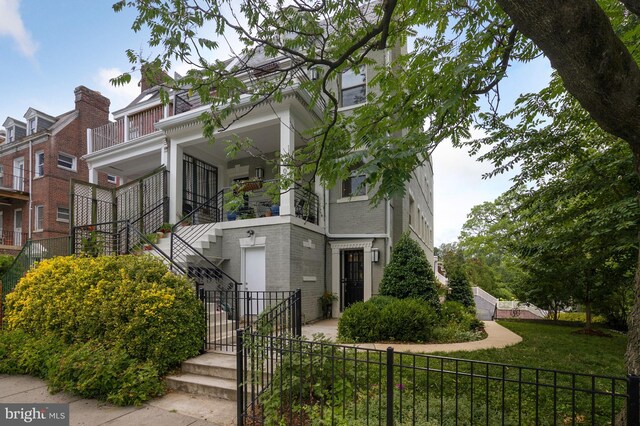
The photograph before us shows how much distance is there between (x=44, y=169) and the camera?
20.0m

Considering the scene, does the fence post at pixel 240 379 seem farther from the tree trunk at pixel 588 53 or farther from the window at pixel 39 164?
the window at pixel 39 164

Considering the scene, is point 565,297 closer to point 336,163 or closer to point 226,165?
point 336,163

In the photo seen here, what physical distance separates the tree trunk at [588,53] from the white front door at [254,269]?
7878 millimetres

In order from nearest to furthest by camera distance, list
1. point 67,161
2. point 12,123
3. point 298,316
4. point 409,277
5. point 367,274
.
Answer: point 298,316 → point 409,277 → point 367,274 → point 67,161 → point 12,123

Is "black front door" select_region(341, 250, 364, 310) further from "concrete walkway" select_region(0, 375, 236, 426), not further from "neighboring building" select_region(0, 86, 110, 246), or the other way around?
"neighboring building" select_region(0, 86, 110, 246)

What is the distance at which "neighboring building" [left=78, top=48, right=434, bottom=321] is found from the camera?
928 cm

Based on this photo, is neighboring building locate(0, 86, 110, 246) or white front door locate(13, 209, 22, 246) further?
white front door locate(13, 209, 22, 246)

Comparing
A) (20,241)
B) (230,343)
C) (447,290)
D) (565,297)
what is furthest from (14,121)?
(565,297)

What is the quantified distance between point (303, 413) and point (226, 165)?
10.8 meters

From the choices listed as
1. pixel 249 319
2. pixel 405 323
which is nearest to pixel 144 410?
pixel 249 319

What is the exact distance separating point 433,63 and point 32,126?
26.5m

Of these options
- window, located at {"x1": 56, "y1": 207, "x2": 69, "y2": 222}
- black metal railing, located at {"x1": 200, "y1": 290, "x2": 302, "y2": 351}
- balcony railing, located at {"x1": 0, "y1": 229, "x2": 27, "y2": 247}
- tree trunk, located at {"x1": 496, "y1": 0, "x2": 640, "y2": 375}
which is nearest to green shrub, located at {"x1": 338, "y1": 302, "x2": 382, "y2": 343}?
black metal railing, located at {"x1": 200, "y1": 290, "x2": 302, "y2": 351}

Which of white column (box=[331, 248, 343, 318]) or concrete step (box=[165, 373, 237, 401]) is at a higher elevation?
white column (box=[331, 248, 343, 318])

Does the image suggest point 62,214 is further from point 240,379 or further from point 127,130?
point 240,379
